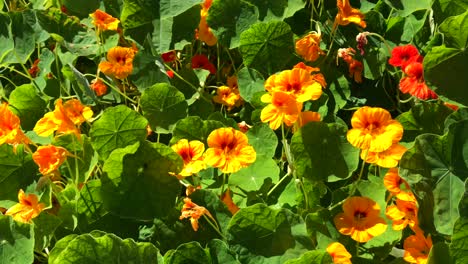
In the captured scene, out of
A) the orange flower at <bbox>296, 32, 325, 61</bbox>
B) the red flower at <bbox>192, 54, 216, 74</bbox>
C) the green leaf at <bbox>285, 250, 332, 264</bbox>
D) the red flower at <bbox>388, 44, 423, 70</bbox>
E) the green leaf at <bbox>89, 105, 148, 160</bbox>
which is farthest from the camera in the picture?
the red flower at <bbox>192, 54, 216, 74</bbox>

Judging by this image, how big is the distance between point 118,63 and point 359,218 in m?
0.69

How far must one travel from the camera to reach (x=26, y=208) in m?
1.37

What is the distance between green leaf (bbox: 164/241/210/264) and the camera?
1243 mm

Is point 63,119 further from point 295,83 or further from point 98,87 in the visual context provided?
point 295,83

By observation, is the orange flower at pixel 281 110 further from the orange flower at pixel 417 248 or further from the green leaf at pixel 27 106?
the green leaf at pixel 27 106

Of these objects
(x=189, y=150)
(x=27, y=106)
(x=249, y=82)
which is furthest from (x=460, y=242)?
(x=27, y=106)

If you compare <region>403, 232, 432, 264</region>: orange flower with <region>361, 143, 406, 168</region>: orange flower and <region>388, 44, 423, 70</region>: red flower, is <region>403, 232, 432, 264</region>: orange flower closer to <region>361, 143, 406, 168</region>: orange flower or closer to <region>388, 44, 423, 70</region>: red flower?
<region>361, 143, 406, 168</region>: orange flower

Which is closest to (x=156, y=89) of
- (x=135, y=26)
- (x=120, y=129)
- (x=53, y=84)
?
(x=120, y=129)

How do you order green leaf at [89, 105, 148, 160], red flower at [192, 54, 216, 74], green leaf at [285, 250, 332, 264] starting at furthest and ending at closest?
red flower at [192, 54, 216, 74]
green leaf at [89, 105, 148, 160]
green leaf at [285, 250, 332, 264]

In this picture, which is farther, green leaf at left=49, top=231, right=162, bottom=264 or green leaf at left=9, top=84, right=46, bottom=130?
green leaf at left=9, top=84, right=46, bottom=130

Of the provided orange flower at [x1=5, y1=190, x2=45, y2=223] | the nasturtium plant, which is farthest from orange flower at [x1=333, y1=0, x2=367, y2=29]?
orange flower at [x1=5, y1=190, x2=45, y2=223]

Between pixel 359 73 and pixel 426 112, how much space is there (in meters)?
0.27

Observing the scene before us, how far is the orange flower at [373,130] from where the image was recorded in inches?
49.9

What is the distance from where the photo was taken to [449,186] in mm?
1233
